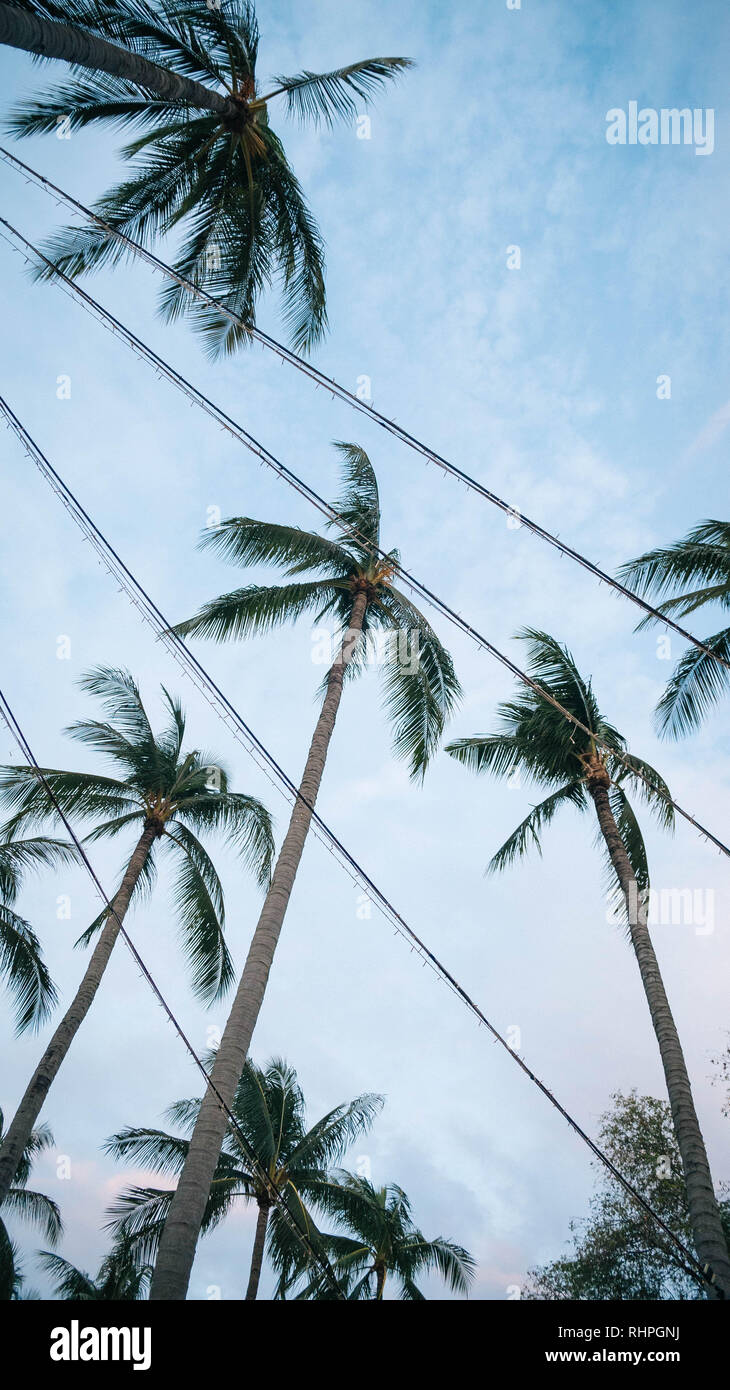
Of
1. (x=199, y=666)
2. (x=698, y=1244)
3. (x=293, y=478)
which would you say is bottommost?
(x=698, y=1244)

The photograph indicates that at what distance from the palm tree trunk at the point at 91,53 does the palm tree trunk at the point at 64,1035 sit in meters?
8.99

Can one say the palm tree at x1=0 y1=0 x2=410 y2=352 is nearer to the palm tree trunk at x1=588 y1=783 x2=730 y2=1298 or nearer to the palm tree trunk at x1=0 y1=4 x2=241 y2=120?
the palm tree trunk at x1=0 y1=4 x2=241 y2=120

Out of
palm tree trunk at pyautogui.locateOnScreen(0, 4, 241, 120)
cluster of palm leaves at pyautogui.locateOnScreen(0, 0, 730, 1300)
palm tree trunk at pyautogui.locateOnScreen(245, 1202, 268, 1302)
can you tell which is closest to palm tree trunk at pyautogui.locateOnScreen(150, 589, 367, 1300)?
cluster of palm leaves at pyautogui.locateOnScreen(0, 0, 730, 1300)

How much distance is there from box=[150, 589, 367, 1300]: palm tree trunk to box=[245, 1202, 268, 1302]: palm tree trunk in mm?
8948

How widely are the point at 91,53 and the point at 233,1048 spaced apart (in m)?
9.11

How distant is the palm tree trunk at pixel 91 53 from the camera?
6414mm

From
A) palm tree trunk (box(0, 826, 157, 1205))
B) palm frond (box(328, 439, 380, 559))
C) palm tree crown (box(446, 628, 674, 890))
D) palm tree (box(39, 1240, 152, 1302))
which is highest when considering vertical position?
palm frond (box(328, 439, 380, 559))

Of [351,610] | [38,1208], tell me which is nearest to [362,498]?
[351,610]

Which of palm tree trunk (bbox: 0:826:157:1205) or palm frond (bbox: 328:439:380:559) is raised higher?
palm frond (bbox: 328:439:380:559)

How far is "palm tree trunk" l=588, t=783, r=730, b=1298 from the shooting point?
9.07 meters

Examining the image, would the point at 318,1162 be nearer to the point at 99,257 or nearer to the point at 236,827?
the point at 236,827
